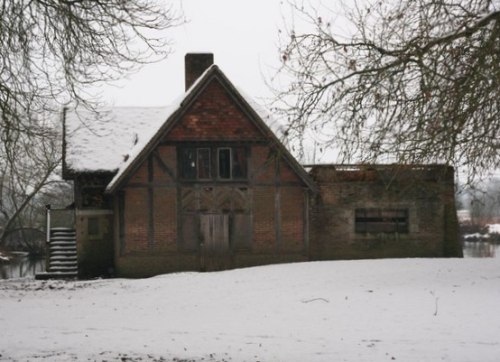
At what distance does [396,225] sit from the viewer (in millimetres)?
23094

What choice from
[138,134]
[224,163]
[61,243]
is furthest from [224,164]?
[61,243]

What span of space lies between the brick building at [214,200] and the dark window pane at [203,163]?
33 millimetres

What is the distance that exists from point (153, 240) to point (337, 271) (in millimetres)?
6315

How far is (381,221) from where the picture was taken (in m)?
23.1

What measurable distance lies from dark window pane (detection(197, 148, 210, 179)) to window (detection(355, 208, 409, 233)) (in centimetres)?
557

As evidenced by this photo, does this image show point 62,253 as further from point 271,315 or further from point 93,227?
point 271,315

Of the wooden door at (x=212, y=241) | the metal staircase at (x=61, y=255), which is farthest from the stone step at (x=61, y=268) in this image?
the wooden door at (x=212, y=241)

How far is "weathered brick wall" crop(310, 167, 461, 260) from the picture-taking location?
22.6 meters

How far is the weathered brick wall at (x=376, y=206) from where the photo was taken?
22641mm

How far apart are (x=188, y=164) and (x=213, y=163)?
83 centimetres

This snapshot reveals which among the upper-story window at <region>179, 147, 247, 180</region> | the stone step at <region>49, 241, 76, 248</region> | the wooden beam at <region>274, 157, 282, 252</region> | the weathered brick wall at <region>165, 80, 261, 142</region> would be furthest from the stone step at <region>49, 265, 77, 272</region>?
the wooden beam at <region>274, 157, 282, 252</region>

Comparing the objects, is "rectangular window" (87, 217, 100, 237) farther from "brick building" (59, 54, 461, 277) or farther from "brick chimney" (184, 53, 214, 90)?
"brick chimney" (184, 53, 214, 90)

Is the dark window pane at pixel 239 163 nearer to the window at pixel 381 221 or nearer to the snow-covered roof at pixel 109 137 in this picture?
the snow-covered roof at pixel 109 137

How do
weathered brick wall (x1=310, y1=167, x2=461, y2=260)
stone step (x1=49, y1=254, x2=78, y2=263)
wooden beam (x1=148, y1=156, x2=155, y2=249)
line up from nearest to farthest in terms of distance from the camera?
wooden beam (x1=148, y1=156, x2=155, y2=249) → weathered brick wall (x1=310, y1=167, x2=461, y2=260) → stone step (x1=49, y1=254, x2=78, y2=263)
